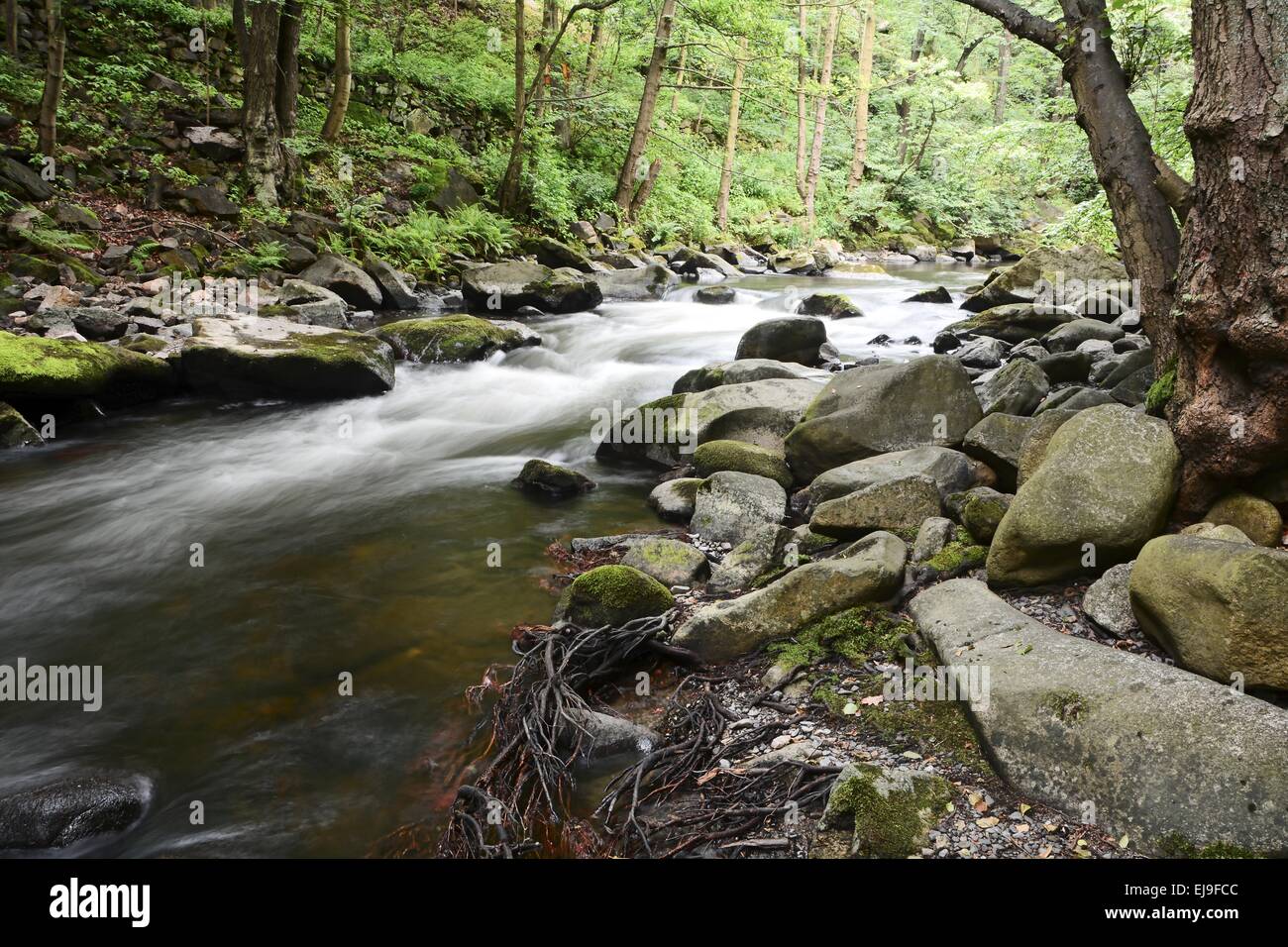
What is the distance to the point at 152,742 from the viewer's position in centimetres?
448

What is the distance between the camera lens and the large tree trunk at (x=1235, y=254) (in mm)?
4051

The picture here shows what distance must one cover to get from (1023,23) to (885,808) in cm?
594

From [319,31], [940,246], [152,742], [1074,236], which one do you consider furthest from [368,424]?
[940,246]

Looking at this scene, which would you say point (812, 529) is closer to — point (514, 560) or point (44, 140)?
point (514, 560)

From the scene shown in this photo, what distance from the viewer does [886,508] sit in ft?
19.8

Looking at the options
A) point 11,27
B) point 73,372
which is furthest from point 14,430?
point 11,27

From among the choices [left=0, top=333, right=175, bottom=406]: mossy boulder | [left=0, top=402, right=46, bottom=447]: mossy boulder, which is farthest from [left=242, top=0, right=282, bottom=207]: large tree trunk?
[left=0, top=402, right=46, bottom=447]: mossy boulder

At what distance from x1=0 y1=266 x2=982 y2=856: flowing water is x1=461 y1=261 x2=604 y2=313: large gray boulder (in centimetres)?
424

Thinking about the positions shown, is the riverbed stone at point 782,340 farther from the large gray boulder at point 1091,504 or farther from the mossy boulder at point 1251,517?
the mossy boulder at point 1251,517

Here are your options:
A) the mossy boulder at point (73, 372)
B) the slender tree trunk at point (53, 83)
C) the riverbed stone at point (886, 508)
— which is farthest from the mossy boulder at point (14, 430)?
the riverbed stone at point (886, 508)

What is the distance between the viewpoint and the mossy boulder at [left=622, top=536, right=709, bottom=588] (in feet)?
19.5

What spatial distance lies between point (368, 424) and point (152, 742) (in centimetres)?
654

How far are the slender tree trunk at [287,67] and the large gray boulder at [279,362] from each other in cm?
710

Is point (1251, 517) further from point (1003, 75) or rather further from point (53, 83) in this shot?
point (1003, 75)
